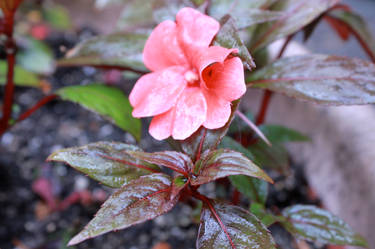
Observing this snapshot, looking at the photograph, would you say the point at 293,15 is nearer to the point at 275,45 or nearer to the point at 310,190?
the point at 275,45

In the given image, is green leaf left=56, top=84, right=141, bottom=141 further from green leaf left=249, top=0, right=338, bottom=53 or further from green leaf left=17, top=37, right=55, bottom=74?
green leaf left=17, top=37, right=55, bottom=74

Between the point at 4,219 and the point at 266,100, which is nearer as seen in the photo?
the point at 266,100

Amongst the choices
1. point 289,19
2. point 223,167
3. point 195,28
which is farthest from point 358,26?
point 223,167

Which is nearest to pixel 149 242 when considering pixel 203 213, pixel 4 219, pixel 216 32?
pixel 4 219

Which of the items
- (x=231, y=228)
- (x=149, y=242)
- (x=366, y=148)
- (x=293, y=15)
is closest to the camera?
(x=231, y=228)

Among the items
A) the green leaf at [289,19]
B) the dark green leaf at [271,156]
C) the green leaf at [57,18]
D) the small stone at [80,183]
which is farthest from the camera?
the green leaf at [57,18]

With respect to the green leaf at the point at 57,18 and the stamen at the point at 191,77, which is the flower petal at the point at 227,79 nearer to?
the stamen at the point at 191,77

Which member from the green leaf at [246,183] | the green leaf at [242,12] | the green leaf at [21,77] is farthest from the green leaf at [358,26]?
the green leaf at [21,77]

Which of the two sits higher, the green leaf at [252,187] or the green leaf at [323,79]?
the green leaf at [323,79]
